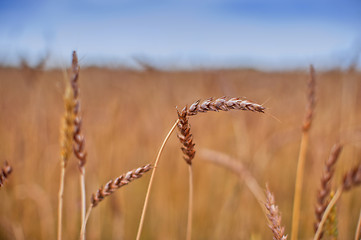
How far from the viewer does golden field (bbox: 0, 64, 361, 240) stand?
167 centimetres

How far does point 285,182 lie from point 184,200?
1.15 metres

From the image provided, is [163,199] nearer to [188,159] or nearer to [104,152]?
[104,152]

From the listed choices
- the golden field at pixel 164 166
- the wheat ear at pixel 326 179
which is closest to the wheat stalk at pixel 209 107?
the wheat ear at pixel 326 179

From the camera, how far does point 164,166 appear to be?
8.45 ft

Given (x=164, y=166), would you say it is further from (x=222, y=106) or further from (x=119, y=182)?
(x=222, y=106)

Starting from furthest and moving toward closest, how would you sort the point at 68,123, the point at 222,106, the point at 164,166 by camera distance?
the point at 164,166 < the point at 68,123 < the point at 222,106

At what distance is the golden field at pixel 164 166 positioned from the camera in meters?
1.67

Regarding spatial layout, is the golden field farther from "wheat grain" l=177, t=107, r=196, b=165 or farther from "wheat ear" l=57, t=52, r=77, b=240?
"wheat grain" l=177, t=107, r=196, b=165

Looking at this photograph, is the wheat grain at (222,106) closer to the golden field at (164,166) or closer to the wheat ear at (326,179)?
the wheat ear at (326,179)

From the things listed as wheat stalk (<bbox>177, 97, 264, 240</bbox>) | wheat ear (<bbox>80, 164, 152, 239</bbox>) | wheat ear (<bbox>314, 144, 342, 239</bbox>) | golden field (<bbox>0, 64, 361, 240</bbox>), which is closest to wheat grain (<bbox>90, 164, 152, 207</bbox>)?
wheat ear (<bbox>80, 164, 152, 239</bbox>)

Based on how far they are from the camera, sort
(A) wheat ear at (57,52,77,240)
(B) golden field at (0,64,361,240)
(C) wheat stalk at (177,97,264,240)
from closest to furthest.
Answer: (C) wheat stalk at (177,97,264,240), (A) wheat ear at (57,52,77,240), (B) golden field at (0,64,361,240)

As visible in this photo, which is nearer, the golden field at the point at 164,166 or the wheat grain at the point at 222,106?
the wheat grain at the point at 222,106

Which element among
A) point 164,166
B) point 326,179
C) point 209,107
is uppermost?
point 209,107

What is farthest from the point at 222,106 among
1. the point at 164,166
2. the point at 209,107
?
the point at 164,166
